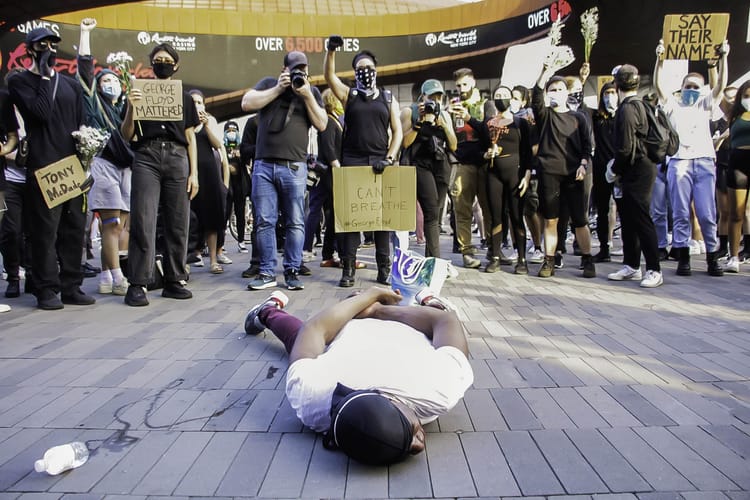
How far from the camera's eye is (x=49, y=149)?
195 inches

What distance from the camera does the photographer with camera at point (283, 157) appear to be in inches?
217

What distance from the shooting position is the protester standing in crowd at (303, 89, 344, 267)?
6.89 m

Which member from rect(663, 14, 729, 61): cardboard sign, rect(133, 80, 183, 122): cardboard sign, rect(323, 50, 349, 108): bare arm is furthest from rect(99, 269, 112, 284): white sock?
rect(663, 14, 729, 61): cardboard sign

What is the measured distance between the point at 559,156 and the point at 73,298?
5.17 metres

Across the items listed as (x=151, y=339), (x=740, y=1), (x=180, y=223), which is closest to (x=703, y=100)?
(x=180, y=223)

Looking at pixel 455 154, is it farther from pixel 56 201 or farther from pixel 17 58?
pixel 17 58

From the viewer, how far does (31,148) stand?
4906 mm

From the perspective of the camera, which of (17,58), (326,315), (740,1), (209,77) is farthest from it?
(209,77)

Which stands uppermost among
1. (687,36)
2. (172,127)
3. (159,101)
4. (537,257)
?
(687,36)

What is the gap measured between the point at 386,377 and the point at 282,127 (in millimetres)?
3964

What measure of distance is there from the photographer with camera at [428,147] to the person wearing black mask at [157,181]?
7.53 ft

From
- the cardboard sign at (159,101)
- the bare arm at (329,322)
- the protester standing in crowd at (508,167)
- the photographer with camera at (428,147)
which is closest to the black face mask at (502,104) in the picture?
the protester standing in crowd at (508,167)

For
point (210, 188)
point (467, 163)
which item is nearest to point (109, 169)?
point (210, 188)

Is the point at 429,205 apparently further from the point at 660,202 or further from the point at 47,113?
the point at 47,113
